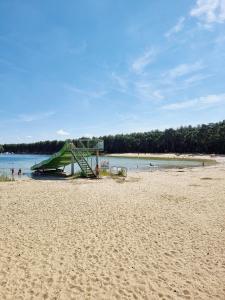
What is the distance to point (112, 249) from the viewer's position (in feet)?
25.8

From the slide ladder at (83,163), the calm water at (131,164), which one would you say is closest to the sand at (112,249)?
the slide ladder at (83,163)

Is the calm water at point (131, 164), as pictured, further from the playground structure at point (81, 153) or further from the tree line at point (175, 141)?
the tree line at point (175, 141)

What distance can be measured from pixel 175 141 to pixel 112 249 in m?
99.3

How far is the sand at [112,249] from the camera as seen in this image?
19.0 ft

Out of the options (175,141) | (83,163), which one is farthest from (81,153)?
(175,141)

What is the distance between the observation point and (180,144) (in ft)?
334

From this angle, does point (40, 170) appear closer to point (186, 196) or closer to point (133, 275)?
point (186, 196)

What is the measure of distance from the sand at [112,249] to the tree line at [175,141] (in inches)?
3140

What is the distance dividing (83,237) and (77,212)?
10.6 ft

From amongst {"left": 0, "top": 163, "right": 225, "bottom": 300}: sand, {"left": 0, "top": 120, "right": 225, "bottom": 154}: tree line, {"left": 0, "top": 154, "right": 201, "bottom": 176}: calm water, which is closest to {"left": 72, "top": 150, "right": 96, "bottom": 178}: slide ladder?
{"left": 0, "top": 154, "right": 201, "bottom": 176}: calm water

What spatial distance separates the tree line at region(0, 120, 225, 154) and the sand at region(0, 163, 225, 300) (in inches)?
3140

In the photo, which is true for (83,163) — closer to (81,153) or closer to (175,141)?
(81,153)

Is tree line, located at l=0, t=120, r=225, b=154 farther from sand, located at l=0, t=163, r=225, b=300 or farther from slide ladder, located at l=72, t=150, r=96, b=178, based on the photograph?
sand, located at l=0, t=163, r=225, b=300

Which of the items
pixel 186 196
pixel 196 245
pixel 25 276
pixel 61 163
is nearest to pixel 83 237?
pixel 25 276
